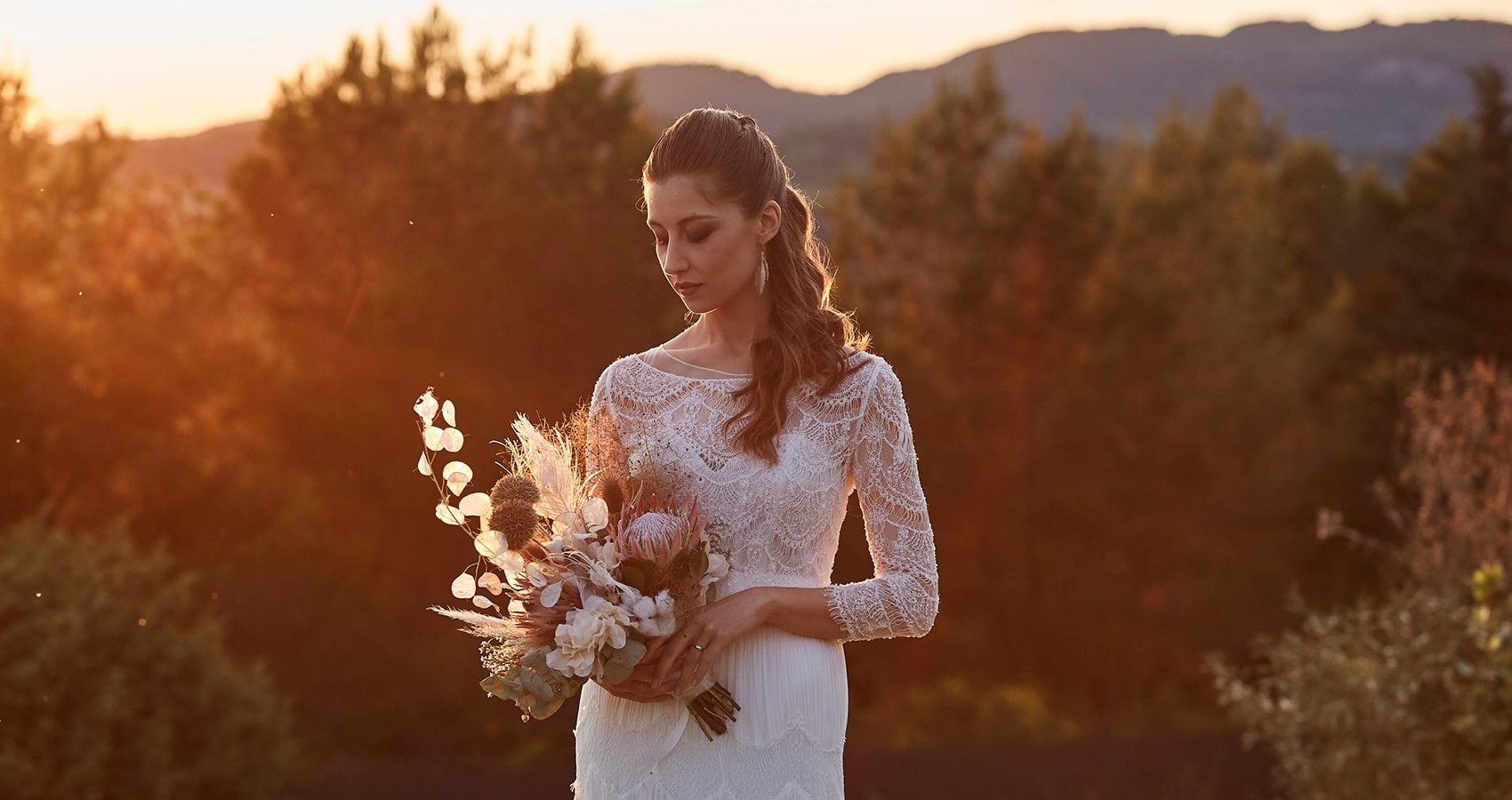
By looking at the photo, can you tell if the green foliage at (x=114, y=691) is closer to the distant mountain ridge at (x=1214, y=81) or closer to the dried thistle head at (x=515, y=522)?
the dried thistle head at (x=515, y=522)

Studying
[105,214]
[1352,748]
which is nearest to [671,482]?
[1352,748]

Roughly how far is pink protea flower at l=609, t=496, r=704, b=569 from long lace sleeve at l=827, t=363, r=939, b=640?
33 cm

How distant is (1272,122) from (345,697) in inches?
873


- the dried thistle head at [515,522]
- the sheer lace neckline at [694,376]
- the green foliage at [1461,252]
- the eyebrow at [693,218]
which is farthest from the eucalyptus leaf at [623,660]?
the green foliage at [1461,252]

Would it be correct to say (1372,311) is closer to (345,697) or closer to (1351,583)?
(1351,583)

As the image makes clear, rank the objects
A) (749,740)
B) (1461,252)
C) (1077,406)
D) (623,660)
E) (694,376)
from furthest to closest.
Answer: (1461,252), (1077,406), (694,376), (749,740), (623,660)

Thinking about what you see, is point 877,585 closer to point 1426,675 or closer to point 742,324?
point 742,324

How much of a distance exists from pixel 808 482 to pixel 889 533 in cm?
17

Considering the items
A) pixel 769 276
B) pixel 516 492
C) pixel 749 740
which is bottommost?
pixel 749 740

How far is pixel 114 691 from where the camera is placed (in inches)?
263

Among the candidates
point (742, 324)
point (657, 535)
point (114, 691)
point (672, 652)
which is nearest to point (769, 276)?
point (742, 324)

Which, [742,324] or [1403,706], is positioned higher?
[742,324]

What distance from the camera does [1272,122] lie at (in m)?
27.9

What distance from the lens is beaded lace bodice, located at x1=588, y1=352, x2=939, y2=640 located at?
2498mm
